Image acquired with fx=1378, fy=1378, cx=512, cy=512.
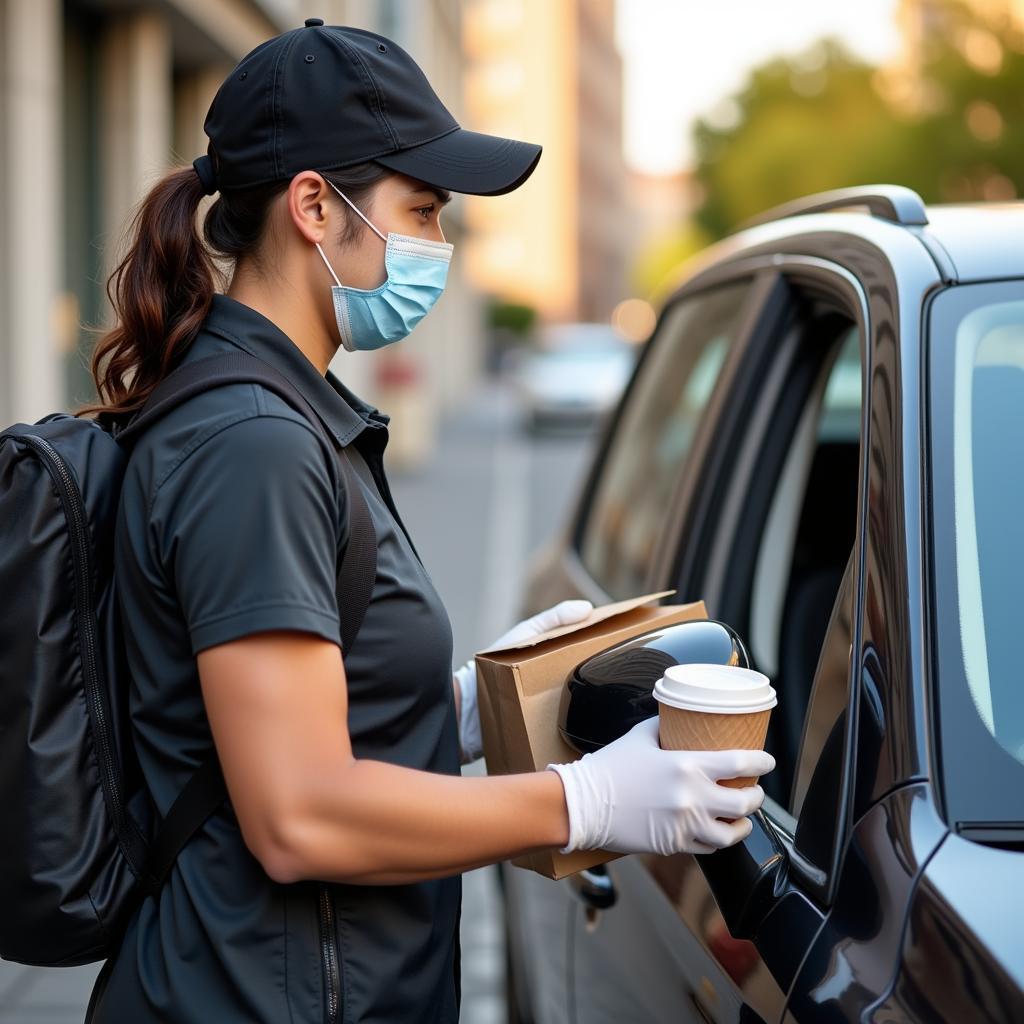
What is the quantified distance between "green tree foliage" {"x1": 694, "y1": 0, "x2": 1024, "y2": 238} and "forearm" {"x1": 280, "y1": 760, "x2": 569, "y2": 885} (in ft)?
112

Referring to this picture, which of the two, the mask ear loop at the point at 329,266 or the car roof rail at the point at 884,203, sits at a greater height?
the car roof rail at the point at 884,203

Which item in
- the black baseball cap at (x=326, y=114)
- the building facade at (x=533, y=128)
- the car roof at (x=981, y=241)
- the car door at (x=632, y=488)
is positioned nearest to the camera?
the black baseball cap at (x=326, y=114)

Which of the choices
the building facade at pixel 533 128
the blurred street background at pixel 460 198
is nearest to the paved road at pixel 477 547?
the blurred street background at pixel 460 198

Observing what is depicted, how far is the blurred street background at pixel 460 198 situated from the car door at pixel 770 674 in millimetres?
973

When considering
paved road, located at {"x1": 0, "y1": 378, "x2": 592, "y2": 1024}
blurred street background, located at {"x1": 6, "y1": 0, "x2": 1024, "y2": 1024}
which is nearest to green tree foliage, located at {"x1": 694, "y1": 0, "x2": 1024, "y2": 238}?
blurred street background, located at {"x1": 6, "y1": 0, "x2": 1024, "y2": 1024}

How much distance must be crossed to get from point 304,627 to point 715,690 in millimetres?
455

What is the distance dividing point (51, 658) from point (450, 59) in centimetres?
3473

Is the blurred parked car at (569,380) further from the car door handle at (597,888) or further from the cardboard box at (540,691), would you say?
the cardboard box at (540,691)

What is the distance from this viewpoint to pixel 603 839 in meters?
1.55

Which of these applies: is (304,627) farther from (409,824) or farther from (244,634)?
(409,824)

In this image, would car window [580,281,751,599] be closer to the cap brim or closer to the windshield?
the windshield

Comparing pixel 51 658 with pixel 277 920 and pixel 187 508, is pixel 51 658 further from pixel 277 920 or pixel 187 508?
pixel 277 920

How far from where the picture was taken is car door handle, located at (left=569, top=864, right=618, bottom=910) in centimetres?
211

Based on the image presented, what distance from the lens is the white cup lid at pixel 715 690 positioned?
150 cm
